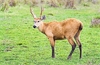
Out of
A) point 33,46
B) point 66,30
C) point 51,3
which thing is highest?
point 66,30

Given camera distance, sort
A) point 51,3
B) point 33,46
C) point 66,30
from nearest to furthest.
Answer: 1. point 66,30
2. point 33,46
3. point 51,3

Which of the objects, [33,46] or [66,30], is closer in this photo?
[66,30]

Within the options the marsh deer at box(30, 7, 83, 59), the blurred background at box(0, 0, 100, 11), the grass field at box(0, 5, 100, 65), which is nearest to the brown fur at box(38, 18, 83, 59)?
the marsh deer at box(30, 7, 83, 59)

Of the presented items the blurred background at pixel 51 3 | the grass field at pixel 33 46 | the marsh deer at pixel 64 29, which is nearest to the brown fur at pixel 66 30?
the marsh deer at pixel 64 29

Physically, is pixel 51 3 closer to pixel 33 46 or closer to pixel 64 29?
pixel 33 46

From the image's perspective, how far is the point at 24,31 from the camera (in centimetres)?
1560

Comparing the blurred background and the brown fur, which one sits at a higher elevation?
the brown fur

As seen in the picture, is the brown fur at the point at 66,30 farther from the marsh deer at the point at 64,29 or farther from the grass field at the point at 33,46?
the grass field at the point at 33,46

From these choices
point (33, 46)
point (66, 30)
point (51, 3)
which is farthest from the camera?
point (51, 3)

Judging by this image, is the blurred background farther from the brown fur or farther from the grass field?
the brown fur

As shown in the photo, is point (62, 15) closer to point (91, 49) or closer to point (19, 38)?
point (19, 38)

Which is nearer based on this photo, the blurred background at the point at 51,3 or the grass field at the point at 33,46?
the grass field at the point at 33,46

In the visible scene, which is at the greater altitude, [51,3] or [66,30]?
[66,30]

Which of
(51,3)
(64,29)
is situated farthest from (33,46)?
(51,3)
